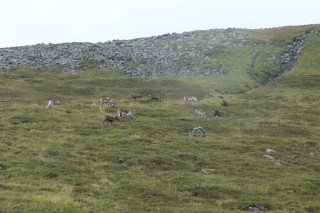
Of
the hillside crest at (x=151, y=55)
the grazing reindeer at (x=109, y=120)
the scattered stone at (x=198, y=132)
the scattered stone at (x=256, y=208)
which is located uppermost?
the hillside crest at (x=151, y=55)

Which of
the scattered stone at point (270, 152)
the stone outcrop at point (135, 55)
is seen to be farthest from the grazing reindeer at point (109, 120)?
the stone outcrop at point (135, 55)

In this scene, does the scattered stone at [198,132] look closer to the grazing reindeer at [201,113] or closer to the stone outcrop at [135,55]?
the grazing reindeer at [201,113]

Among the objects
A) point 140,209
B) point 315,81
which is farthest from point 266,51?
point 140,209

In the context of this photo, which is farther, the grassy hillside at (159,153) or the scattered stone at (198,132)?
the scattered stone at (198,132)

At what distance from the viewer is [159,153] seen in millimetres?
40469

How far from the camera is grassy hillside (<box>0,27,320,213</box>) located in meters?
29.3

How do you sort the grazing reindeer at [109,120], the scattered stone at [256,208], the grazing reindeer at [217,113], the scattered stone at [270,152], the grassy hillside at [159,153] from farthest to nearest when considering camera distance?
1. the grazing reindeer at [217,113]
2. the grazing reindeer at [109,120]
3. the scattered stone at [270,152]
4. the grassy hillside at [159,153]
5. the scattered stone at [256,208]

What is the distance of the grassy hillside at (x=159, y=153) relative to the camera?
2933cm

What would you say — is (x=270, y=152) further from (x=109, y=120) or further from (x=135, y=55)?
(x=135, y=55)

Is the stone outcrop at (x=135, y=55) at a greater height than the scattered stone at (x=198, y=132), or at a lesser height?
greater

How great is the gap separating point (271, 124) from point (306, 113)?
30.8 feet

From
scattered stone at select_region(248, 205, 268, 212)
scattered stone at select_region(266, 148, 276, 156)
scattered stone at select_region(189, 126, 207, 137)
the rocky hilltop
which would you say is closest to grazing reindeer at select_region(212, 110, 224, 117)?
scattered stone at select_region(189, 126, 207, 137)

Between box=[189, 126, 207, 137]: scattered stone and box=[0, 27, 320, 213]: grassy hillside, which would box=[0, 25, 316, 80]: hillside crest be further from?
box=[189, 126, 207, 137]: scattered stone

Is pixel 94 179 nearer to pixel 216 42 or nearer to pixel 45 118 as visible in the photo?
pixel 45 118
